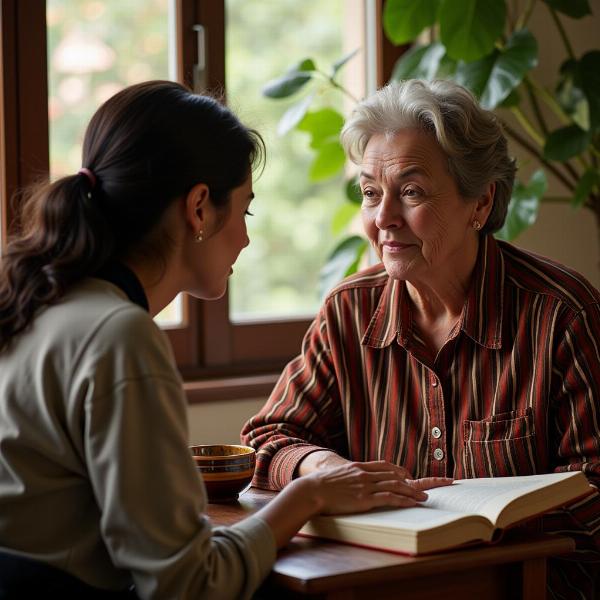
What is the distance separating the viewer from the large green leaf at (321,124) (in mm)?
3295

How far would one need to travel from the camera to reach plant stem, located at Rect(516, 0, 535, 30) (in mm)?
3291

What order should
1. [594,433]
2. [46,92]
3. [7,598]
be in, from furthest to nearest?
1. [46,92]
2. [594,433]
3. [7,598]

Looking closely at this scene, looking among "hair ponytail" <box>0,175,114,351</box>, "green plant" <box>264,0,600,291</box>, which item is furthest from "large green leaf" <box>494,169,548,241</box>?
"hair ponytail" <box>0,175,114,351</box>

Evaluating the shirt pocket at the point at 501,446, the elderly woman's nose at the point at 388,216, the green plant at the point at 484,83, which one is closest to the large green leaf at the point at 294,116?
the green plant at the point at 484,83

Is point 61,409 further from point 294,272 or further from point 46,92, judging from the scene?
point 294,272

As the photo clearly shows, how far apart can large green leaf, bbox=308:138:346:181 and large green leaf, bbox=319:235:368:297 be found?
232 mm

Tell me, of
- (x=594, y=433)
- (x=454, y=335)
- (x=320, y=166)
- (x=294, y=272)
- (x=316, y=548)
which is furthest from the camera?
(x=294, y=272)

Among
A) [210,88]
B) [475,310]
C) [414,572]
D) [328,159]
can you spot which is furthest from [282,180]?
[414,572]

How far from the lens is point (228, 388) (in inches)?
129

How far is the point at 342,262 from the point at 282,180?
0.48 m

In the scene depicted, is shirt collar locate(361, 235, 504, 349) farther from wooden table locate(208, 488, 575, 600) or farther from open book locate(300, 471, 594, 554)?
wooden table locate(208, 488, 575, 600)

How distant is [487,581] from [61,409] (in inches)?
25.5

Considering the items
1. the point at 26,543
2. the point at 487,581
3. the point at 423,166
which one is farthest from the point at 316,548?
the point at 423,166

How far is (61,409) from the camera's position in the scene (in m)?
1.32
